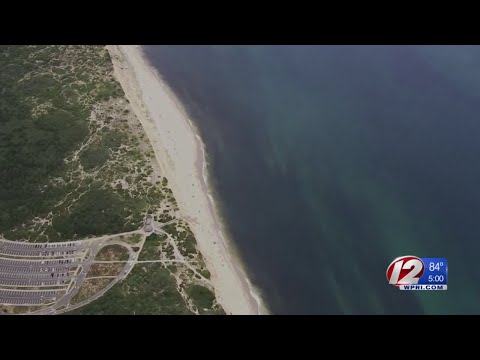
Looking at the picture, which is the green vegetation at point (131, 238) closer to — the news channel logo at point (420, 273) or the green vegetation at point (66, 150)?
the green vegetation at point (66, 150)

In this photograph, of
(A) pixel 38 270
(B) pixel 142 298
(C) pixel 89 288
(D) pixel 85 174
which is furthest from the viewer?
(D) pixel 85 174

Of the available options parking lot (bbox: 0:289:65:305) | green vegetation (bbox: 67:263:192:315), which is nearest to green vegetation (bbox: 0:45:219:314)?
green vegetation (bbox: 67:263:192:315)

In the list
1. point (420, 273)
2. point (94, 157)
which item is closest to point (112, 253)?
point (94, 157)

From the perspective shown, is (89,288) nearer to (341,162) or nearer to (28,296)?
(28,296)

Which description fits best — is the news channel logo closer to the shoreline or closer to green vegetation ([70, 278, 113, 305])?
the shoreline

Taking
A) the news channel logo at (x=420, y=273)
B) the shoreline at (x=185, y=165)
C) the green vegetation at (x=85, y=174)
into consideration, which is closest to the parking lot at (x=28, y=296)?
the green vegetation at (x=85, y=174)

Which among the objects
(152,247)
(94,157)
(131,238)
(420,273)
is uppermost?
(94,157)
